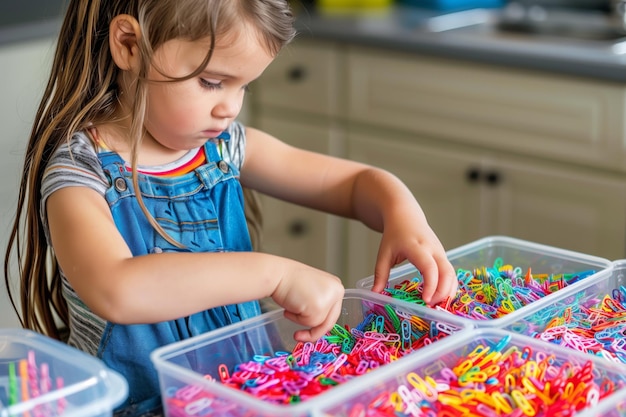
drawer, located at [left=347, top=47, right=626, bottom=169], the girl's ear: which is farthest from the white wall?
the girl's ear

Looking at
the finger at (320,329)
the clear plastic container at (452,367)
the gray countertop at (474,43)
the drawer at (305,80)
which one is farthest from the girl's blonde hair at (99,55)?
the drawer at (305,80)

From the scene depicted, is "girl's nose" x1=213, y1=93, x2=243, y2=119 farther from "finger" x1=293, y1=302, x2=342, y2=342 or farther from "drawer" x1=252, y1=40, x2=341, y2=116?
"drawer" x1=252, y1=40, x2=341, y2=116

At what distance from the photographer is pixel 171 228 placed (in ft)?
3.72

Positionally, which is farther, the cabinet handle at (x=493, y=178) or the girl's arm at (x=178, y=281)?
the cabinet handle at (x=493, y=178)

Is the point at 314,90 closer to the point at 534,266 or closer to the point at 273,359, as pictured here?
the point at 534,266

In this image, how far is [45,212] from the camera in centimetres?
103

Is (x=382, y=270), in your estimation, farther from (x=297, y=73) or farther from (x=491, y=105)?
(x=297, y=73)

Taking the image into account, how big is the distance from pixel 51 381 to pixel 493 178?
5.21 ft

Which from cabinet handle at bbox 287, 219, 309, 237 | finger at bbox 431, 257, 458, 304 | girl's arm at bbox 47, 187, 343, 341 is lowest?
cabinet handle at bbox 287, 219, 309, 237

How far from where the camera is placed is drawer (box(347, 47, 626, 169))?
6.70 ft

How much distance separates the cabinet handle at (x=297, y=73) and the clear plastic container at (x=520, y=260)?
1416 mm

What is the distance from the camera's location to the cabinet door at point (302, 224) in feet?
8.41

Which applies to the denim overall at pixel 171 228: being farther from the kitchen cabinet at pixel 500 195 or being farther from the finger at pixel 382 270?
the kitchen cabinet at pixel 500 195

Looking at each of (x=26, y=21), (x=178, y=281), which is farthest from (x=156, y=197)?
(x=26, y=21)
